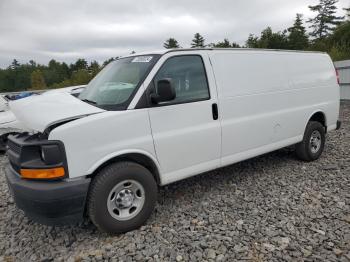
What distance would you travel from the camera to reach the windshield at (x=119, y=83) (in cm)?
345

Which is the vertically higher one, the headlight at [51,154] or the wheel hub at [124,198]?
the headlight at [51,154]

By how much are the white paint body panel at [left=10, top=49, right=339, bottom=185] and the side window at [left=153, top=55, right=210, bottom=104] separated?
8 centimetres

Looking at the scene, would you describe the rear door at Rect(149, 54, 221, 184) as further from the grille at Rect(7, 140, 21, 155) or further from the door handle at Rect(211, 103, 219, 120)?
the grille at Rect(7, 140, 21, 155)

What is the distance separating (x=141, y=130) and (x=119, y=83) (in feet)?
2.61

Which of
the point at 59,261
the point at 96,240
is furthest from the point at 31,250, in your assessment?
the point at 96,240

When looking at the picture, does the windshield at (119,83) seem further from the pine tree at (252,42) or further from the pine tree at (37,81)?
the pine tree at (37,81)

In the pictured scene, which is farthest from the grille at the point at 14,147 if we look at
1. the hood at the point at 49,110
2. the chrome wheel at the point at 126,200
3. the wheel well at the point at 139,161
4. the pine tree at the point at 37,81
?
the pine tree at the point at 37,81

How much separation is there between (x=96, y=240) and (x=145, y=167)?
3.27 ft

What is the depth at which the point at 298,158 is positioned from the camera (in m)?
5.71

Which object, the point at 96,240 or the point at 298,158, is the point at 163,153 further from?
the point at 298,158

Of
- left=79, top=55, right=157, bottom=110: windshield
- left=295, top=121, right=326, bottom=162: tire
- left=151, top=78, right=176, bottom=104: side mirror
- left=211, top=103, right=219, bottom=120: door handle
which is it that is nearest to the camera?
Result: left=151, top=78, right=176, bottom=104: side mirror

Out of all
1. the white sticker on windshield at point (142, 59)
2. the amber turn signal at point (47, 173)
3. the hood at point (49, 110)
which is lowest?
the amber turn signal at point (47, 173)

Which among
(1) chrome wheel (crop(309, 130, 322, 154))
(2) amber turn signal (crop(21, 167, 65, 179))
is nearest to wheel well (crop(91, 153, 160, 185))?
(2) amber turn signal (crop(21, 167, 65, 179))

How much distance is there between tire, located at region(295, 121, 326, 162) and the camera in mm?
5457
